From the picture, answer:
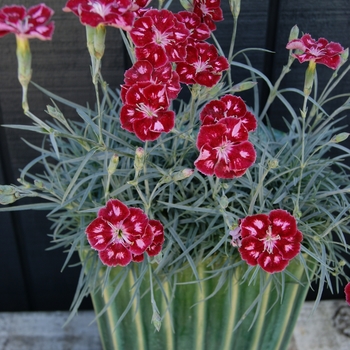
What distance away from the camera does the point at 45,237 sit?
1.11 m

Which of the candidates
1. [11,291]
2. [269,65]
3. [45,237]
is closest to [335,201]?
[269,65]

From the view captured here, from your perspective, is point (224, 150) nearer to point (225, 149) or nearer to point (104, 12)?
point (225, 149)

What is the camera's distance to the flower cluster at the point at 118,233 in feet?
1.99

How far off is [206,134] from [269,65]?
1.64ft

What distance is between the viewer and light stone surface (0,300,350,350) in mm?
1080

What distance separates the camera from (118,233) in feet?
2.03

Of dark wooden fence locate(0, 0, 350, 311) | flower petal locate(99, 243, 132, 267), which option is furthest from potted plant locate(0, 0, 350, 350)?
dark wooden fence locate(0, 0, 350, 311)

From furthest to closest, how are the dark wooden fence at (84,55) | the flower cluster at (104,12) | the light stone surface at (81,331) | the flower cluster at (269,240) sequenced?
the light stone surface at (81,331), the dark wooden fence at (84,55), the flower cluster at (269,240), the flower cluster at (104,12)

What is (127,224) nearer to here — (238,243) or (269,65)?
(238,243)

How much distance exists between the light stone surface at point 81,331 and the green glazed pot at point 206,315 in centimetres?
24

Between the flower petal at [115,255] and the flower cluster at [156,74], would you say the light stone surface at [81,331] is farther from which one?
the flower cluster at [156,74]

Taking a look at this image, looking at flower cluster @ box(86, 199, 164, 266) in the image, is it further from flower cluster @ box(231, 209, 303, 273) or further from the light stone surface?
the light stone surface

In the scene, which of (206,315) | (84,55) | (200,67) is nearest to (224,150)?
(200,67)

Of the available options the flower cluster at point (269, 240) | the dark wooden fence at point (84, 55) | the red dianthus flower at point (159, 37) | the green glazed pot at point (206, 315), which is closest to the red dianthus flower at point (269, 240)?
the flower cluster at point (269, 240)
